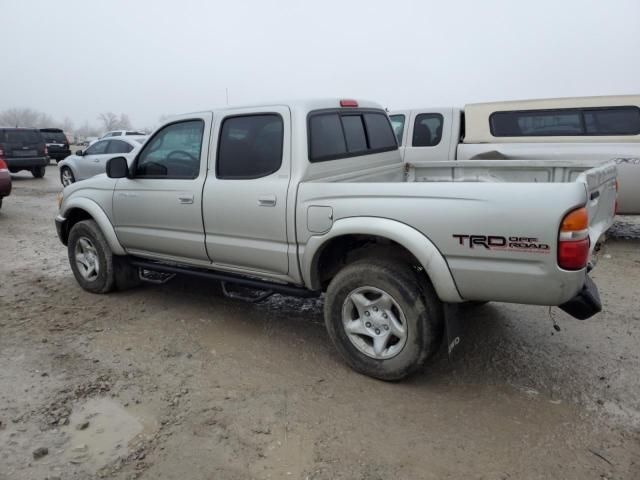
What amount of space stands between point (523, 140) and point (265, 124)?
5365 mm

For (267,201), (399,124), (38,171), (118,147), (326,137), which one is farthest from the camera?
(38,171)

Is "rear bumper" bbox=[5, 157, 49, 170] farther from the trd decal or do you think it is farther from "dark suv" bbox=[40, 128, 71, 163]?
the trd decal

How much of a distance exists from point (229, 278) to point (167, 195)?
91 centimetres

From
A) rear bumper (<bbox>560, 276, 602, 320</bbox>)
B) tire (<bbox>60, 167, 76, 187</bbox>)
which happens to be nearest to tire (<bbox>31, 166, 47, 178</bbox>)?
tire (<bbox>60, 167, 76, 187</bbox>)

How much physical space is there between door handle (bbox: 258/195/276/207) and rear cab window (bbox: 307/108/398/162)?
40cm

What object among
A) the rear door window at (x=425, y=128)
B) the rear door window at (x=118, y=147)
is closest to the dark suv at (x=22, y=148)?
the rear door window at (x=118, y=147)

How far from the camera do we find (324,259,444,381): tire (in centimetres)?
326

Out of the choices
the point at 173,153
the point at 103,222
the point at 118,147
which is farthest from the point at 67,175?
the point at 173,153

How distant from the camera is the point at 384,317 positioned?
135 inches

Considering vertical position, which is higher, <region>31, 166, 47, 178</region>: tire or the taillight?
the taillight

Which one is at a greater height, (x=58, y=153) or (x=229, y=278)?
(x=229, y=278)

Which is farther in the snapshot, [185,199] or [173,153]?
[173,153]

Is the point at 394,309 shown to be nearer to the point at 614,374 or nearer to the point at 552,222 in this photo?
the point at 552,222

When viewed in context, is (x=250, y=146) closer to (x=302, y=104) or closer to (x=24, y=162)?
(x=302, y=104)
